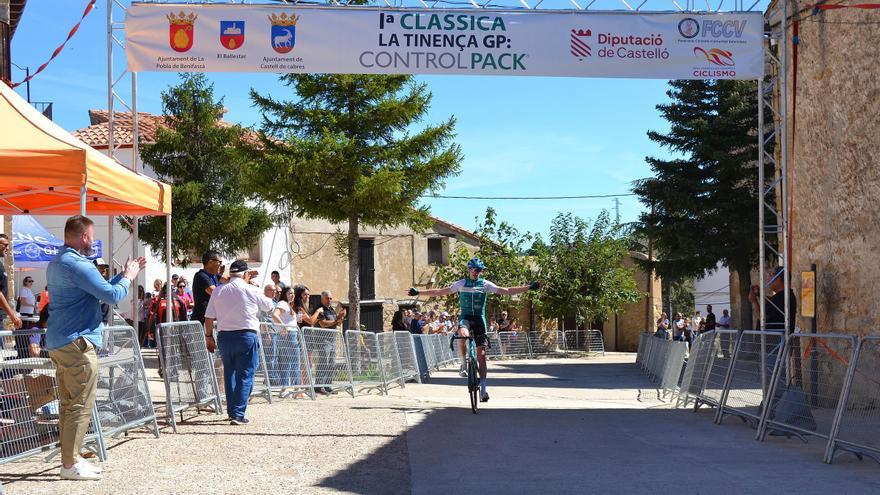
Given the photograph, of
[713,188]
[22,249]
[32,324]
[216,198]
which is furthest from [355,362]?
[713,188]

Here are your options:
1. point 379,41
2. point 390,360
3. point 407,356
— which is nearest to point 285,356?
point 379,41

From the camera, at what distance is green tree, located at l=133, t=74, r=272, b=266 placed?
29234 mm

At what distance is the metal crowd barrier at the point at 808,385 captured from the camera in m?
8.88

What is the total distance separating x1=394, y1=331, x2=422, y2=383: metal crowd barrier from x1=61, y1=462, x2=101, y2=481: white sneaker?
11.4 metres

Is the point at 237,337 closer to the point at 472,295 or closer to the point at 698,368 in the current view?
the point at 472,295

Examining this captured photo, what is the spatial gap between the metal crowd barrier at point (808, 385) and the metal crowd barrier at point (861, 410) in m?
0.08

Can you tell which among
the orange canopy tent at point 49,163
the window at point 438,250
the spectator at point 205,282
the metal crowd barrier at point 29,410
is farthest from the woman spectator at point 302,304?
the window at point 438,250

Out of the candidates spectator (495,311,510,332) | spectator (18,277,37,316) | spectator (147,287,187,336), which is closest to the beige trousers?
spectator (18,277,37,316)

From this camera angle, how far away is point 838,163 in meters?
14.2

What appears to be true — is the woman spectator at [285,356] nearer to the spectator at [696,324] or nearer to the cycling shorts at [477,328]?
the cycling shorts at [477,328]

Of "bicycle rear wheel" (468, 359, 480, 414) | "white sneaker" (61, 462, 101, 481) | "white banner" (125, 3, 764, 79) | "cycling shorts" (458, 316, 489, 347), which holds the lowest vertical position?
"white sneaker" (61, 462, 101, 481)

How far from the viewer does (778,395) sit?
997 cm

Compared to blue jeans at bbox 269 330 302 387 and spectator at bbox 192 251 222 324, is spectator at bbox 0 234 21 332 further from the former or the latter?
blue jeans at bbox 269 330 302 387

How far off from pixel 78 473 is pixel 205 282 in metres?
5.47
